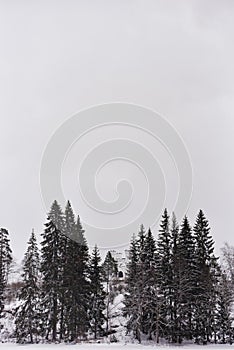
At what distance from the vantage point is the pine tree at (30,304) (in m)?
45.3

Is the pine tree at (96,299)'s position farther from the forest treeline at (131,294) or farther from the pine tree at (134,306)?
the pine tree at (134,306)

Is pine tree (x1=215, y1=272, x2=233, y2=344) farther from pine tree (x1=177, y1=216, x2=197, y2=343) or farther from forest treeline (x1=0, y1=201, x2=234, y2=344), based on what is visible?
pine tree (x1=177, y1=216, x2=197, y2=343)

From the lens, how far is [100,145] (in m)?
37.7

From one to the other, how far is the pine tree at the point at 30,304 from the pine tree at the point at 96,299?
6.56 metres

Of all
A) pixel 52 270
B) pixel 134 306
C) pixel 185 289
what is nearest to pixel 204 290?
pixel 185 289

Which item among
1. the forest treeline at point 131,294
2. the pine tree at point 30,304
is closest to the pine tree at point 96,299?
the forest treeline at point 131,294

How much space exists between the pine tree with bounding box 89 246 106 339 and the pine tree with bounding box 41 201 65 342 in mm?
4269

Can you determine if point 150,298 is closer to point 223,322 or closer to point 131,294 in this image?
point 131,294

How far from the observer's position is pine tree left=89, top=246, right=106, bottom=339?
166 feet

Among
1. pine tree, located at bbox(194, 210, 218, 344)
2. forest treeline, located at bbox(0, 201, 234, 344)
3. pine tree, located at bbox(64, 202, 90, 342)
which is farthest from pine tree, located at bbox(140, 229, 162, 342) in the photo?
pine tree, located at bbox(64, 202, 90, 342)

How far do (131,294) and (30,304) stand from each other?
1102 cm

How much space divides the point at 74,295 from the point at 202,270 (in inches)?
574

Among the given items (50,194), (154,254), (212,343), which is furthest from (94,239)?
(212,343)

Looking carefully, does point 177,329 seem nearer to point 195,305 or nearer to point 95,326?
point 195,305
